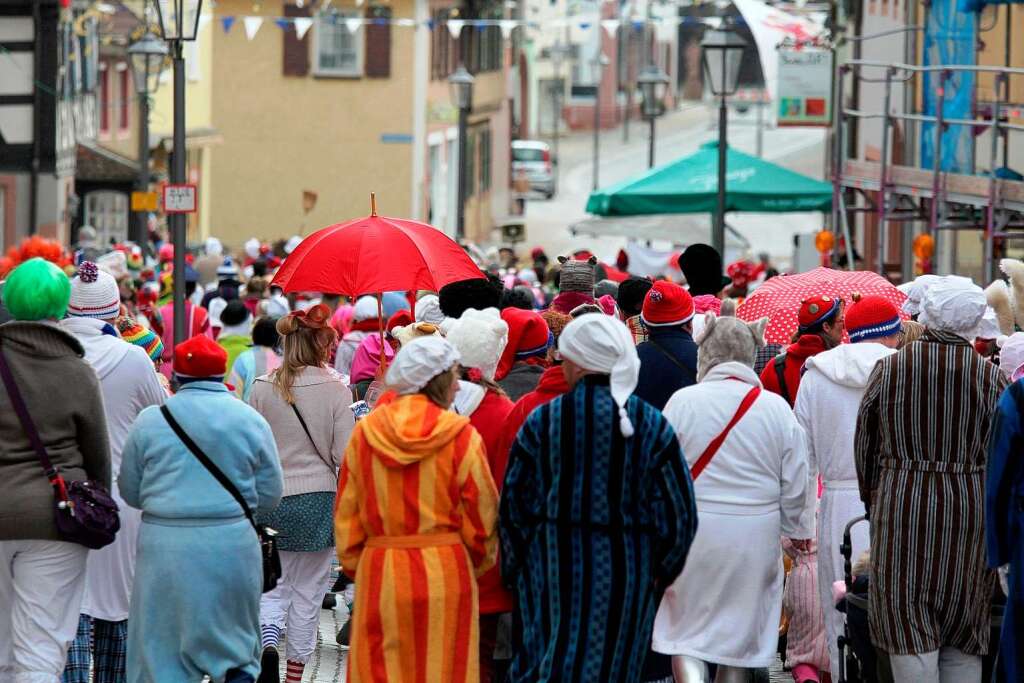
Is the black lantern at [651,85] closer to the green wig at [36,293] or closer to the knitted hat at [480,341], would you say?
the knitted hat at [480,341]

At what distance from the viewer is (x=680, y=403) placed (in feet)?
26.0

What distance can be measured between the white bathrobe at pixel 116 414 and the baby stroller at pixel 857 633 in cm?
272

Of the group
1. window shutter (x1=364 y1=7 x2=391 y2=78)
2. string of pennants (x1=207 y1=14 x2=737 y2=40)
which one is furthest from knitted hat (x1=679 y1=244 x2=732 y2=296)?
window shutter (x1=364 y1=7 x2=391 y2=78)

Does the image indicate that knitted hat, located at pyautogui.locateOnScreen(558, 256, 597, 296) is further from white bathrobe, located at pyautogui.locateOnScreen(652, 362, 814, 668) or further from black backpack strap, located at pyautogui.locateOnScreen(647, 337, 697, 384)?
white bathrobe, located at pyautogui.locateOnScreen(652, 362, 814, 668)

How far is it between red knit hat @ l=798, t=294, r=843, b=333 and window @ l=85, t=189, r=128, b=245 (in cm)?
3783

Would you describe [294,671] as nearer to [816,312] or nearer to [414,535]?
[414,535]

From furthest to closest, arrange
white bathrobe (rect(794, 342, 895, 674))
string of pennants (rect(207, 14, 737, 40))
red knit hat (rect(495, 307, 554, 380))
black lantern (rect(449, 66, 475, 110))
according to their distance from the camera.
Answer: string of pennants (rect(207, 14, 737, 40)), black lantern (rect(449, 66, 475, 110)), red knit hat (rect(495, 307, 554, 380)), white bathrobe (rect(794, 342, 895, 674))

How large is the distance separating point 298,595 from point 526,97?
81042 millimetres

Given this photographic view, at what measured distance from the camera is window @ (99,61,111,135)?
4753 cm

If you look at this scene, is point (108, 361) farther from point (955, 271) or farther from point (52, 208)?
point (52, 208)

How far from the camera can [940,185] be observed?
16.5 metres

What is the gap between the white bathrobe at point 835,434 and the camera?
859 centimetres

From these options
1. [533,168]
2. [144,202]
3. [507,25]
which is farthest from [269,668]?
[533,168]

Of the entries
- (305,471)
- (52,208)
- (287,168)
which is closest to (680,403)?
(305,471)
